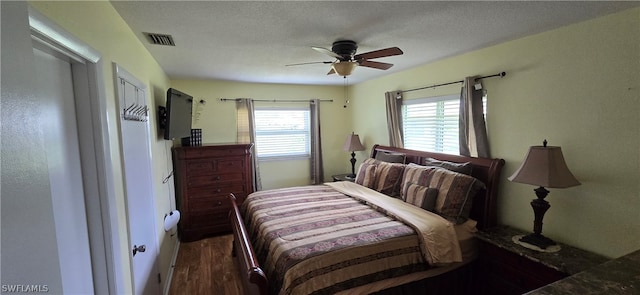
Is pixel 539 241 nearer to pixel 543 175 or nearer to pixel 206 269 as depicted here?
pixel 543 175

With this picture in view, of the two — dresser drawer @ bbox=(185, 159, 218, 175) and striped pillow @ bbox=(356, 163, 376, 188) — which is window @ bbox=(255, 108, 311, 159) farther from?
striped pillow @ bbox=(356, 163, 376, 188)

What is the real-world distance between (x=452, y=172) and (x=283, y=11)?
6.76 feet

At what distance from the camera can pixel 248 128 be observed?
14.3 ft

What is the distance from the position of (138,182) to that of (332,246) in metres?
1.44

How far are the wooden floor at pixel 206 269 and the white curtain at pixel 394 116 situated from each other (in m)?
2.58

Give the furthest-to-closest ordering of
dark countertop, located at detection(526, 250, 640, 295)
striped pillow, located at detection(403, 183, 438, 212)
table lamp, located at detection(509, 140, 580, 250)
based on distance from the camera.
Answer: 1. striped pillow, located at detection(403, 183, 438, 212)
2. table lamp, located at detection(509, 140, 580, 250)
3. dark countertop, located at detection(526, 250, 640, 295)

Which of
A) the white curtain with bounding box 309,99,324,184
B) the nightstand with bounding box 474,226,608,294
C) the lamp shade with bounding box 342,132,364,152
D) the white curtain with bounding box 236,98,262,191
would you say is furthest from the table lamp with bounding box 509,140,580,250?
the white curtain with bounding box 236,98,262,191

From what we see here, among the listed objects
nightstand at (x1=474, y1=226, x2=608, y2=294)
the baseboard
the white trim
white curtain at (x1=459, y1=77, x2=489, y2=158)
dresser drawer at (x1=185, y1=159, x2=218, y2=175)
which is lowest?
the baseboard

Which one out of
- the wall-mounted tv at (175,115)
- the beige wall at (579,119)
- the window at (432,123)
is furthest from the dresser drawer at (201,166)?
the beige wall at (579,119)

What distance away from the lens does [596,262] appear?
1.81 m

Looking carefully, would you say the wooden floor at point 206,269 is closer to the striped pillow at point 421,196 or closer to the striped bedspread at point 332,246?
the striped bedspread at point 332,246

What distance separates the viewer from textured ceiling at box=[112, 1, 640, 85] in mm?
1598

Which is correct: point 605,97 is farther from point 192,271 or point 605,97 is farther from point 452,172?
point 192,271

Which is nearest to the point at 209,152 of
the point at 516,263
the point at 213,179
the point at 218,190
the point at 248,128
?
the point at 213,179
